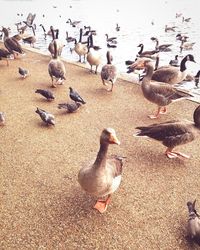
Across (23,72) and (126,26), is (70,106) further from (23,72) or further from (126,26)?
(126,26)

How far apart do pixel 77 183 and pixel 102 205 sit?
36.3 inches

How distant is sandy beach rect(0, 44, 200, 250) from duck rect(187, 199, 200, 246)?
0.61ft

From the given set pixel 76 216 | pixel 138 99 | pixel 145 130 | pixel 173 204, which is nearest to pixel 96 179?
pixel 76 216

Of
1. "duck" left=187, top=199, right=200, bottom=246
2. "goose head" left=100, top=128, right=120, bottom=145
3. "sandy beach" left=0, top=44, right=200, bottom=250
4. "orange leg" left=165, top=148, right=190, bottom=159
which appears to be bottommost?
"sandy beach" left=0, top=44, right=200, bottom=250

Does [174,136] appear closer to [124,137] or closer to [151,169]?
[151,169]

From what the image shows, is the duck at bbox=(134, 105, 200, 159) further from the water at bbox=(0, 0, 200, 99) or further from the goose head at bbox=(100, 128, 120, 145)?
the water at bbox=(0, 0, 200, 99)

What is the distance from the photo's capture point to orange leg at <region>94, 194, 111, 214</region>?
235 inches

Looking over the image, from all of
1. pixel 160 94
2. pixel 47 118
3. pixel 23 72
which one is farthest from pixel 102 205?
pixel 23 72

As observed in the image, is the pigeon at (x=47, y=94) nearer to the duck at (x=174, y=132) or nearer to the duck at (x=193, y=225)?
the duck at (x=174, y=132)

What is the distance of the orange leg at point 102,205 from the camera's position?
19.6ft

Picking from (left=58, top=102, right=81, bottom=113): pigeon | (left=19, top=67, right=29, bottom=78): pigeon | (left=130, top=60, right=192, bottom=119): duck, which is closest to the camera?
(left=130, top=60, right=192, bottom=119): duck

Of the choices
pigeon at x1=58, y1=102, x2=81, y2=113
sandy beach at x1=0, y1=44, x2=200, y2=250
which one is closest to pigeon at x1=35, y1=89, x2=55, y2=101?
sandy beach at x1=0, y1=44, x2=200, y2=250

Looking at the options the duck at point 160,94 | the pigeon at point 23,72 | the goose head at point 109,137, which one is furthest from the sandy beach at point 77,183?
the pigeon at point 23,72

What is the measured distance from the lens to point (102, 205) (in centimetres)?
606
